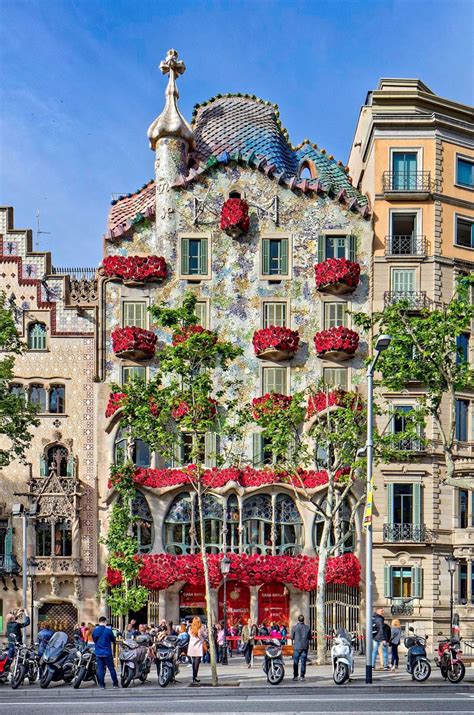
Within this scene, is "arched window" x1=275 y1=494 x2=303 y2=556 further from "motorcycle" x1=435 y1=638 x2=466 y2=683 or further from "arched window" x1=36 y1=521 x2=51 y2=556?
"motorcycle" x1=435 y1=638 x2=466 y2=683

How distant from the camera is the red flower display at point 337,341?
166 ft

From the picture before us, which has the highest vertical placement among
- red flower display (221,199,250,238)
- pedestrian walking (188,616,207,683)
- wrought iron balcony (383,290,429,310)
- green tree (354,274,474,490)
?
red flower display (221,199,250,238)

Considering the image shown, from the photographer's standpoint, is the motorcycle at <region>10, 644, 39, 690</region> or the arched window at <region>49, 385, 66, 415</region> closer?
the motorcycle at <region>10, 644, 39, 690</region>

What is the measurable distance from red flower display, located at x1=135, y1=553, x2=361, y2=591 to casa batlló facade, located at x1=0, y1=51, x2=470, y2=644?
0.06m

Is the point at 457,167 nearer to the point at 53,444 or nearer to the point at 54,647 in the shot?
the point at 53,444

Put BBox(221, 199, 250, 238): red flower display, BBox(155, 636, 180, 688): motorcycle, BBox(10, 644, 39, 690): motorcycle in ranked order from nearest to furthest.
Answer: BBox(10, 644, 39, 690): motorcycle → BBox(155, 636, 180, 688): motorcycle → BBox(221, 199, 250, 238): red flower display

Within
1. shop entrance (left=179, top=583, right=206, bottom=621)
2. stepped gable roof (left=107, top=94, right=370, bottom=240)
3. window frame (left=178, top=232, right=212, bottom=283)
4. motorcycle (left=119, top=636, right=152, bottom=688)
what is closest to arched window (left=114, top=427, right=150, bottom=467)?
shop entrance (left=179, top=583, right=206, bottom=621)

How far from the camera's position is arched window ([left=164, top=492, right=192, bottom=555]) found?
5009cm

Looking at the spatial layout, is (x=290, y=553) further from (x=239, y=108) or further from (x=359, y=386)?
(x=239, y=108)

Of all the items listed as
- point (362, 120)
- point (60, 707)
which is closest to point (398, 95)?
point (362, 120)

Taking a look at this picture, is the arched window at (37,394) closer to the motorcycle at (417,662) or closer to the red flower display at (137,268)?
the red flower display at (137,268)

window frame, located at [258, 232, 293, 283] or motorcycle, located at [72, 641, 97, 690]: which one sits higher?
window frame, located at [258, 232, 293, 283]

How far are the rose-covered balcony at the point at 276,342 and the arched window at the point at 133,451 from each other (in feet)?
Answer: 22.8

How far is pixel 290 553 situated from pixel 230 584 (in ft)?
10.4
